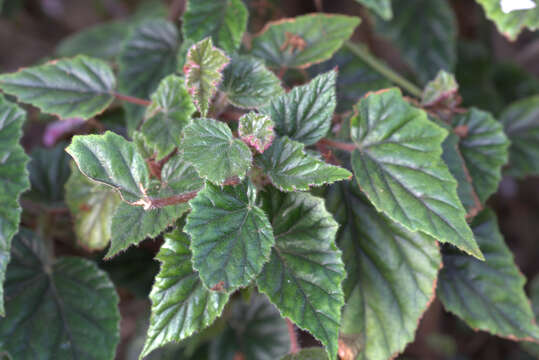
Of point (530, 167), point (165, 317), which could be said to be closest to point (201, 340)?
point (165, 317)

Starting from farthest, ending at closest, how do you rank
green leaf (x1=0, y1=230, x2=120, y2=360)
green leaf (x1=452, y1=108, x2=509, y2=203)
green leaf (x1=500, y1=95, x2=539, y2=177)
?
green leaf (x1=500, y1=95, x2=539, y2=177), green leaf (x1=452, y1=108, x2=509, y2=203), green leaf (x1=0, y1=230, x2=120, y2=360)

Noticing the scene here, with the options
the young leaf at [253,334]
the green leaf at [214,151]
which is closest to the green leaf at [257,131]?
the green leaf at [214,151]

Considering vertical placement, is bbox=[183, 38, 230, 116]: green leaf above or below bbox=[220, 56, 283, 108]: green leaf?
above

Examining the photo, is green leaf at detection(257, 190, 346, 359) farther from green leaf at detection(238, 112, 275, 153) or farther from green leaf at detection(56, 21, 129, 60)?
green leaf at detection(56, 21, 129, 60)

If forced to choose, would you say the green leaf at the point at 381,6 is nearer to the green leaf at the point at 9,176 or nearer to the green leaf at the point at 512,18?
the green leaf at the point at 512,18

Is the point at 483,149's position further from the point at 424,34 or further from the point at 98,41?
the point at 98,41

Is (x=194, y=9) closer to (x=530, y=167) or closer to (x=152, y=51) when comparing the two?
(x=152, y=51)

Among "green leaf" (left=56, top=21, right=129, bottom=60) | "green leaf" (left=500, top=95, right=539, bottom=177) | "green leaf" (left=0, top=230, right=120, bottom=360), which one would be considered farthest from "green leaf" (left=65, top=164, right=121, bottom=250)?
"green leaf" (left=500, top=95, right=539, bottom=177)
